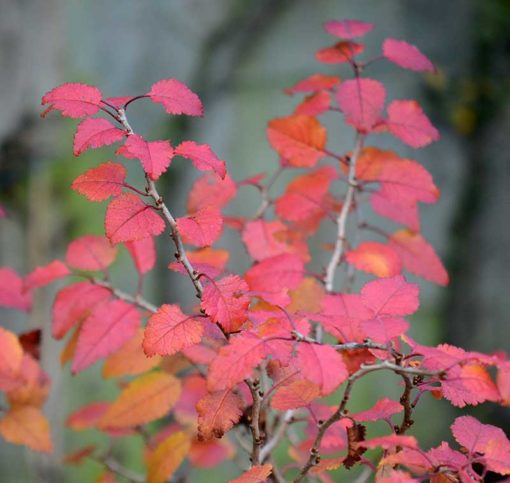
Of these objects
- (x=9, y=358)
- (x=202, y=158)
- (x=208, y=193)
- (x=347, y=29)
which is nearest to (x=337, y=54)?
(x=347, y=29)

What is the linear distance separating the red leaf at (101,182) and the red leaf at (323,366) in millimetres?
238

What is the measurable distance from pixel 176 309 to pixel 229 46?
130 cm

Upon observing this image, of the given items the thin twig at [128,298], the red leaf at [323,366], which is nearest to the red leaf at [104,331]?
the thin twig at [128,298]

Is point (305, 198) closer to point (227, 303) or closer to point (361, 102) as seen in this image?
point (361, 102)

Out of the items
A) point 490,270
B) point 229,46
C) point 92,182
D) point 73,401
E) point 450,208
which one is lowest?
point 73,401

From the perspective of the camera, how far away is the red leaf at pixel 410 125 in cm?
90

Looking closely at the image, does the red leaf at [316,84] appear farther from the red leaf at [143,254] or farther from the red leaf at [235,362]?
the red leaf at [235,362]

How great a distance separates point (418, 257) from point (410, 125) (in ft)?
0.63

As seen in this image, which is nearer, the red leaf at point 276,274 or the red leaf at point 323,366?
the red leaf at point 323,366

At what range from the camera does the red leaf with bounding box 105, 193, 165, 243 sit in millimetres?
621

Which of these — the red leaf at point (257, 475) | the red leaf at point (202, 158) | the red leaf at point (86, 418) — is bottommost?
the red leaf at point (86, 418)

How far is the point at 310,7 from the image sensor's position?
1.82 meters

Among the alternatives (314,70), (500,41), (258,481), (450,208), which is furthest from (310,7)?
(258,481)

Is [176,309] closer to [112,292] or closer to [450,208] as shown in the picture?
[112,292]
